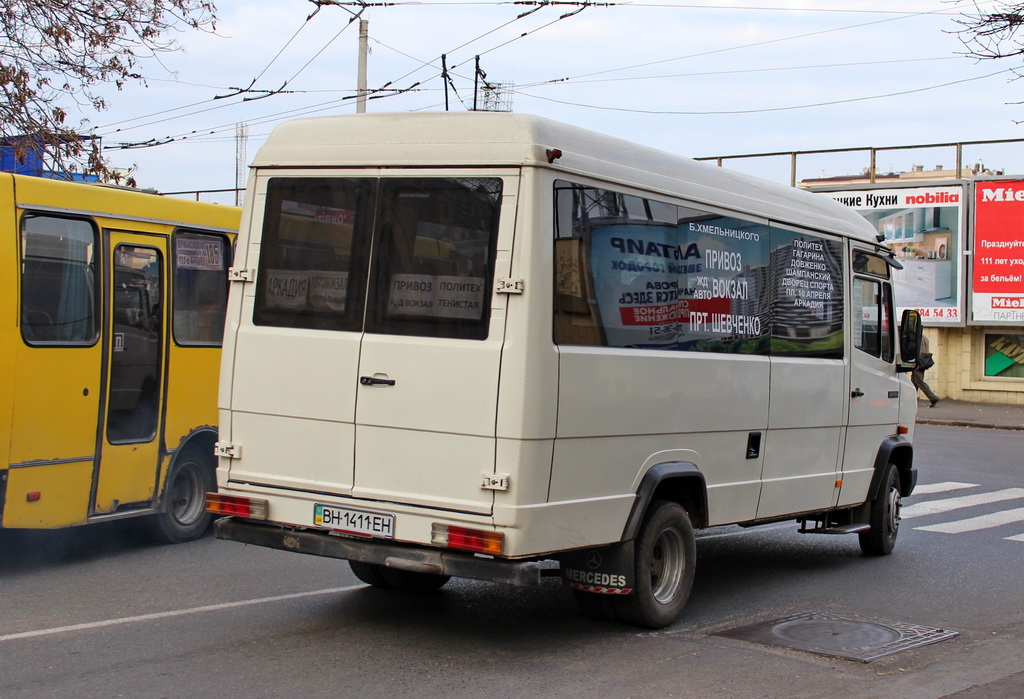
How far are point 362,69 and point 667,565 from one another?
18.8 m

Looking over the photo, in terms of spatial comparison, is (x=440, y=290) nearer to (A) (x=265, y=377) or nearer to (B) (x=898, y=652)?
(A) (x=265, y=377)

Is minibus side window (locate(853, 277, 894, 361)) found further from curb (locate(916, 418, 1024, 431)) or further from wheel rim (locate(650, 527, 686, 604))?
curb (locate(916, 418, 1024, 431))

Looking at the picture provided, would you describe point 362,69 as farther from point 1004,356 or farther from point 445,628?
point 445,628

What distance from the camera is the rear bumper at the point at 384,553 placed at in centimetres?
599

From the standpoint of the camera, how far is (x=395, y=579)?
25.8 ft

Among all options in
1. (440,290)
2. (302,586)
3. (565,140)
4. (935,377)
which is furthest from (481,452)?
(935,377)

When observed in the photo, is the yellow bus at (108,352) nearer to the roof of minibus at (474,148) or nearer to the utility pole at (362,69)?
the roof of minibus at (474,148)

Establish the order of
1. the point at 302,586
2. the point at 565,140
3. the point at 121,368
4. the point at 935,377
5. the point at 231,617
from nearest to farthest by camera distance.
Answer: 1. the point at 565,140
2. the point at 231,617
3. the point at 302,586
4. the point at 121,368
5. the point at 935,377

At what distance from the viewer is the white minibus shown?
609cm

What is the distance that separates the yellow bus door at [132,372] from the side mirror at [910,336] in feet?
20.1

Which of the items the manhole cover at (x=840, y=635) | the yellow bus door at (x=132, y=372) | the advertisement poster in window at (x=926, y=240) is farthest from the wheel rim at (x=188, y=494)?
the advertisement poster in window at (x=926, y=240)

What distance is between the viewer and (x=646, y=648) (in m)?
6.68

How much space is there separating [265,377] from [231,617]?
152cm

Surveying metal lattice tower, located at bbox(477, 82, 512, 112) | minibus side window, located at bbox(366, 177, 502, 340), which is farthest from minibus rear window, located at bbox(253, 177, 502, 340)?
metal lattice tower, located at bbox(477, 82, 512, 112)
